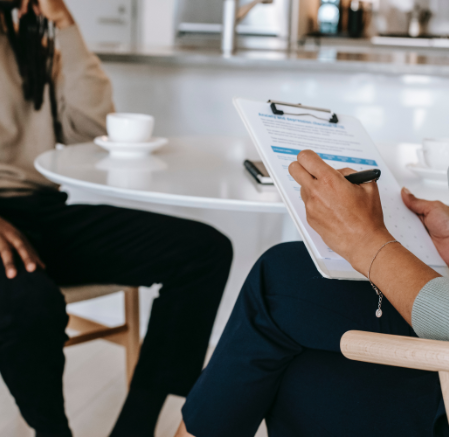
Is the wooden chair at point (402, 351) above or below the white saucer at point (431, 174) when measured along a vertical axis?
below

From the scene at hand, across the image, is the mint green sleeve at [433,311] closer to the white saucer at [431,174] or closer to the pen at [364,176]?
the pen at [364,176]

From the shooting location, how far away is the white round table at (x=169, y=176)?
2.55ft

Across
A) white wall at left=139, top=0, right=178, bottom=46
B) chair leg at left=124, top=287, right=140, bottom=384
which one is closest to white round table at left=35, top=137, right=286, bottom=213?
chair leg at left=124, top=287, right=140, bottom=384

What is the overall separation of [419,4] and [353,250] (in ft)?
12.5

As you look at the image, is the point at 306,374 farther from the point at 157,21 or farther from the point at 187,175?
the point at 157,21

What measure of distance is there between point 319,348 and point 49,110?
89cm

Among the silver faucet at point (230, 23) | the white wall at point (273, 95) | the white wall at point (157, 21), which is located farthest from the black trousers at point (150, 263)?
the white wall at point (157, 21)

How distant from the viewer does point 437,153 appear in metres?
0.92

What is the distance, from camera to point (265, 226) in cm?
175

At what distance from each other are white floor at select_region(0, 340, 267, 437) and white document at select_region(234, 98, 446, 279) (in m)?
0.84

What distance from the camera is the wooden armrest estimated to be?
42 cm

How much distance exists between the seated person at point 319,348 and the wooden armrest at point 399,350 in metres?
0.11

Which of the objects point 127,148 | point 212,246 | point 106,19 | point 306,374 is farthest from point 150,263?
point 106,19

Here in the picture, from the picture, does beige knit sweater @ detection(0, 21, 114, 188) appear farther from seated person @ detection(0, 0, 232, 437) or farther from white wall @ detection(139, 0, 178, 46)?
white wall @ detection(139, 0, 178, 46)
